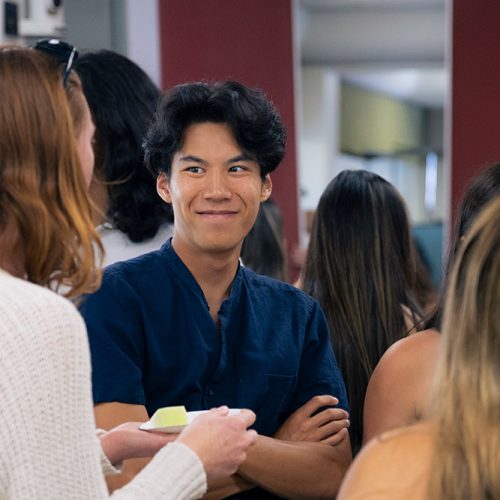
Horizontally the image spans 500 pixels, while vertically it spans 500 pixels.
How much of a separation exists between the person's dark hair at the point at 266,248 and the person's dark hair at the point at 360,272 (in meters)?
1.06

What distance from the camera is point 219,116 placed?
2320mm

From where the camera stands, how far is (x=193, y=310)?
2.23m

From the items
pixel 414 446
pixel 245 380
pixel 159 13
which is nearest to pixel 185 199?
pixel 245 380

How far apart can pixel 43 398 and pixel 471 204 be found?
40.6 inches

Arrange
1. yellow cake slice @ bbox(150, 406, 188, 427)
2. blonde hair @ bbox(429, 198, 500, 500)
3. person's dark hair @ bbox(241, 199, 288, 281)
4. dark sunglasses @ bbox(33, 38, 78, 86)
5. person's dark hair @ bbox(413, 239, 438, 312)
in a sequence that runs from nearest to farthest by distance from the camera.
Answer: blonde hair @ bbox(429, 198, 500, 500)
dark sunglasses @ bbox(33, 38, 78, 86)
yellow cake slice @ bbox(150, 406, 188, 427)
person's dark hair @ bbox(413, 239, 438, 312)
person's dark hair @ bbox(241, 199, 288, 281)

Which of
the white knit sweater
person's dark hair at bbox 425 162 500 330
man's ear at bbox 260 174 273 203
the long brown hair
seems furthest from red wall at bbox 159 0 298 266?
the white knit sweater

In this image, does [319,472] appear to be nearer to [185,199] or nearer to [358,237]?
[185,199]

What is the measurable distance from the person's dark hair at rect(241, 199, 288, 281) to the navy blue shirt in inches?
67.3

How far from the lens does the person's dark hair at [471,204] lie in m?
2.12

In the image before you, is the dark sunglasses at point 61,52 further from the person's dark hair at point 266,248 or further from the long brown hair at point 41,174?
the person's dark hair at point 266,248

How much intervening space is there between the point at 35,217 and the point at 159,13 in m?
4.25

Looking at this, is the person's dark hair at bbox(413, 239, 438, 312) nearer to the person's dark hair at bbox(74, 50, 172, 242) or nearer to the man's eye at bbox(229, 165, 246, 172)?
the person's dark hair at bbox(74, 50, 172, 242)

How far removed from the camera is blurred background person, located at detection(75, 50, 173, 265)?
8.74 feet

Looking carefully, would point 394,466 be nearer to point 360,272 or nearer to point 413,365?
point 413,365
